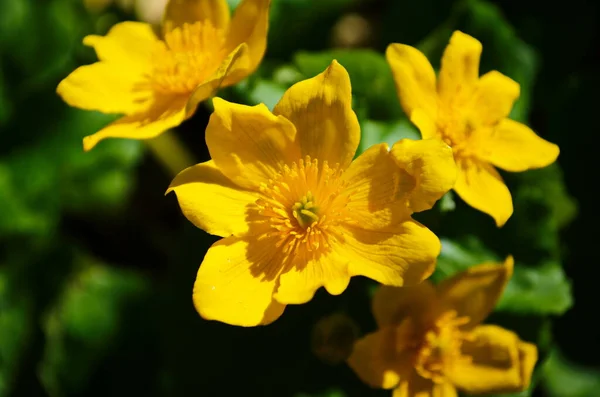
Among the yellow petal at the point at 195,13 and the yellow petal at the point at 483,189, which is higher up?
the yellow petal at the point at 195,13

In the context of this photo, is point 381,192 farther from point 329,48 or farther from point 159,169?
point 159,169

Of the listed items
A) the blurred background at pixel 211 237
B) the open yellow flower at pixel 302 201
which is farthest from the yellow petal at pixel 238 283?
the blurred background at pixel 211 237

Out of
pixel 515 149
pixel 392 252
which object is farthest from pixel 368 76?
pixel 392 252

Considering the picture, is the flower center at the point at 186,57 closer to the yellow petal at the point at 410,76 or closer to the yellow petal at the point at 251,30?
the yellow petal at the point at 251,30

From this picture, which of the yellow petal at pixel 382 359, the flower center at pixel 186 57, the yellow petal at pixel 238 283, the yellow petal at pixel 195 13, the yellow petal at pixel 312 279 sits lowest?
the yellow petal at pixel 382 359

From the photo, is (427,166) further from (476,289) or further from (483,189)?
(476,289)

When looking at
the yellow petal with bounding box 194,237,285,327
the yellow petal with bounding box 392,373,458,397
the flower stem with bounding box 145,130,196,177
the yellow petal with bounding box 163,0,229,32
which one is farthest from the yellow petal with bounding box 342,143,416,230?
the flower stem with bounding box 145,130,196,177

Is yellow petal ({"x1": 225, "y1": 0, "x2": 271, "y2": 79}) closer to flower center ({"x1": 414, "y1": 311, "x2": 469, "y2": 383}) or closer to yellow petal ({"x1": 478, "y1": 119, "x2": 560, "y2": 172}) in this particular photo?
yellow petal ({"x1": 478, "y1": 119, "x2": 560, "y2": 172})
